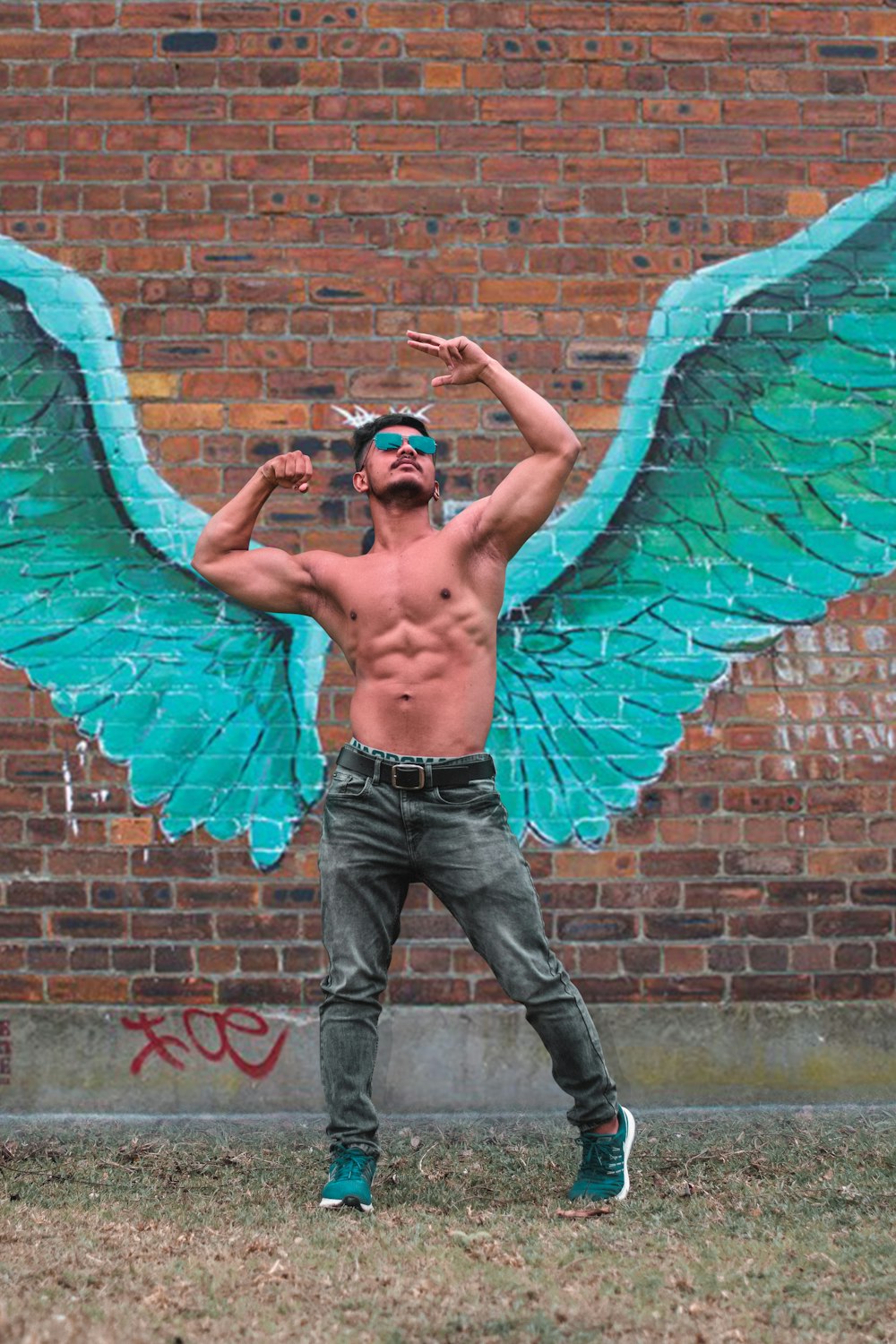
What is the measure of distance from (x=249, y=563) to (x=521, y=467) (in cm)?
81

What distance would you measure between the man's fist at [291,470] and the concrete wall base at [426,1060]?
6.00ft

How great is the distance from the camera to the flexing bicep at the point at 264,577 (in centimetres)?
374

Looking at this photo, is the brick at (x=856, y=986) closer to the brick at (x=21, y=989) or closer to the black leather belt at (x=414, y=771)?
the black leather belt at (x=414, y=771)

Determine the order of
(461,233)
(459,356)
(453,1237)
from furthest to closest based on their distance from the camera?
(461,233) < (459,356) < (453,1237)

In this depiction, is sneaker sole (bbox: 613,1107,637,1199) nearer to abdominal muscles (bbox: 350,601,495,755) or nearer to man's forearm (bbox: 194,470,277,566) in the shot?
abdominal muscles (bbox: 350,601,495,755)

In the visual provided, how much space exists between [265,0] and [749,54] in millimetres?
1711

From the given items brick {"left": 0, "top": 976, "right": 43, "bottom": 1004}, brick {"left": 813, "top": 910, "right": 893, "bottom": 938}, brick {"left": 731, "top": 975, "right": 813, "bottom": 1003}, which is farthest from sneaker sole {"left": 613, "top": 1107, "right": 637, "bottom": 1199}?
brick {"left": 0, "top": 976, "right": 43, "bottom": 1004}

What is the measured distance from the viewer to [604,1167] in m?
3.46

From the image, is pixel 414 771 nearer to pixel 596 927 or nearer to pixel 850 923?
pixel 596 927

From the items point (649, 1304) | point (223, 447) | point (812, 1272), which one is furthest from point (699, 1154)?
point (223, 447)

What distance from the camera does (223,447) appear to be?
4.64m

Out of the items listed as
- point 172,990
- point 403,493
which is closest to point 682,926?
point 172,990

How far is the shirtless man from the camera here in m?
3.45

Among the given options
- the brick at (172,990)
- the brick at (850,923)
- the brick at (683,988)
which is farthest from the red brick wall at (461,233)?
the brick at (172,990)
